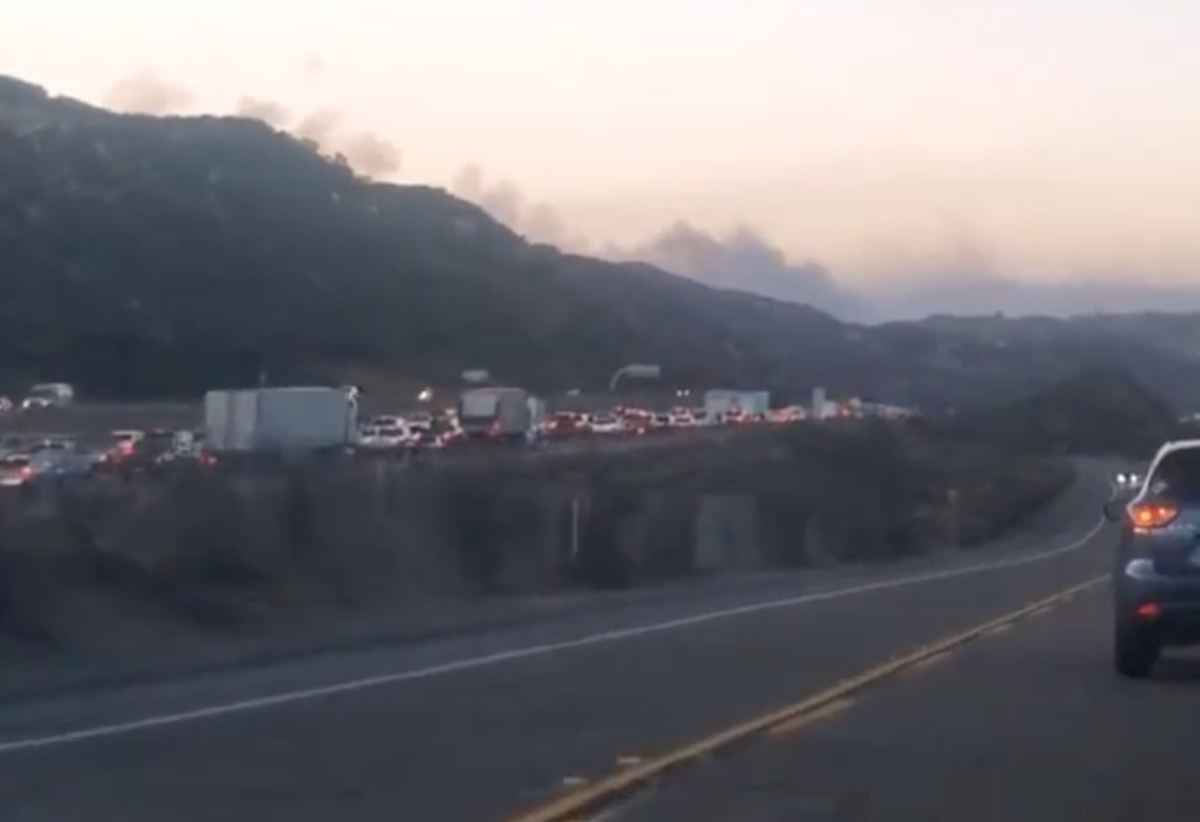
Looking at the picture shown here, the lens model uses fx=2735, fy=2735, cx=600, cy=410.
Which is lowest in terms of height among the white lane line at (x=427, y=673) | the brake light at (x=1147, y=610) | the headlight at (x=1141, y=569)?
the white lane line at (x=427, y=673)

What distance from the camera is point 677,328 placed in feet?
572

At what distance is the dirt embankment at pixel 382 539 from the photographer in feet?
100

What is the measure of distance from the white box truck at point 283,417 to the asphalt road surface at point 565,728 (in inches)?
1393

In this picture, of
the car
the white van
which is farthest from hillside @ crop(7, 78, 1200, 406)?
the car

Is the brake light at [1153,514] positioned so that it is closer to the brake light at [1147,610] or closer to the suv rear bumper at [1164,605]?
the suv rear bumper at [1164,605]

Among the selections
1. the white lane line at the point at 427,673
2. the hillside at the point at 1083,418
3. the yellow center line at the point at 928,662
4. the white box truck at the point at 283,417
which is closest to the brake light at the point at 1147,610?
the yellow center line at the point at 928,662

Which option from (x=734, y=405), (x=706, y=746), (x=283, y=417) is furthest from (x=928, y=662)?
(x=734, y=405)

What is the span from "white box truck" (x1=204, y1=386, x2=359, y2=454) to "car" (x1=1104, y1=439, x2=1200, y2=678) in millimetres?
41143

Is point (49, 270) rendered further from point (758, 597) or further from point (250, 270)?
point (758, 597)

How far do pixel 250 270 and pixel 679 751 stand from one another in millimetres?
115877

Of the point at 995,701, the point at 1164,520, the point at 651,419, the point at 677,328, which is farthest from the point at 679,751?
the point at 677,328

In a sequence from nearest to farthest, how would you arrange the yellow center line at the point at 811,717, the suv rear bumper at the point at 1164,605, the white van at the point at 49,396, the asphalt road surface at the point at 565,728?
the asphalt road surface at the point at 565,728, the yellow center line at the point at 811,717, the suv rear bumper at the point at 1164,605, the white van at the point at 49,396

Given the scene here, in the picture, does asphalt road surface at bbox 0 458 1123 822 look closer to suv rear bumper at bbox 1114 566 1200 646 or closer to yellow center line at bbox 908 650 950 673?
yellow center line at bbox 908 650 950 673

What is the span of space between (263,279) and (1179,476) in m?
110
